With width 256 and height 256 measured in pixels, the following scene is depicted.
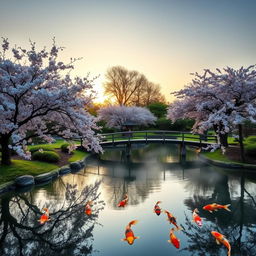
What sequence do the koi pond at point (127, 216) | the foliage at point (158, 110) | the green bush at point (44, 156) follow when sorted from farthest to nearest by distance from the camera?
the foliage at point (158, 110), the green bush at point (44, 156), the koi pond at point (127, 216)

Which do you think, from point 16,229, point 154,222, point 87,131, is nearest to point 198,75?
point 87,131

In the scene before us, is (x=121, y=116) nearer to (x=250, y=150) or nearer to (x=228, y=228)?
(x=250, y=150)

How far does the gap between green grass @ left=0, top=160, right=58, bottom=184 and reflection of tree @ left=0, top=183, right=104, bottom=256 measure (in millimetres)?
1775

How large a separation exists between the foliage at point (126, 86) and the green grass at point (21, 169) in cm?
4120

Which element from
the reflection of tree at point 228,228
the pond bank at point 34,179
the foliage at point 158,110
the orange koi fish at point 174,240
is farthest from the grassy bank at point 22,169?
the foliage at point 158,110

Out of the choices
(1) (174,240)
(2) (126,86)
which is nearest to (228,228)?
(1) (174,240)

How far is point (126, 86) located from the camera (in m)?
56.6

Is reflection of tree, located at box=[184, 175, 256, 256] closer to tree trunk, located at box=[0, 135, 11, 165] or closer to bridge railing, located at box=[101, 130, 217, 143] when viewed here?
bridge railing, located at box=[101, 130, 217, 143]

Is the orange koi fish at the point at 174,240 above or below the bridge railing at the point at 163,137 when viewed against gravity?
below

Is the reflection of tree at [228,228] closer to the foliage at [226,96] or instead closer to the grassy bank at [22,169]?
the foliage at [226,96]

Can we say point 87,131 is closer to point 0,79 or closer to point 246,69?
point 0,79

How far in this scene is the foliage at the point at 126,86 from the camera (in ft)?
184

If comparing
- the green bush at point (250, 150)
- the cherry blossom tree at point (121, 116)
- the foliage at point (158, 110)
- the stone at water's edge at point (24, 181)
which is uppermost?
the foliage at point (158, 110)

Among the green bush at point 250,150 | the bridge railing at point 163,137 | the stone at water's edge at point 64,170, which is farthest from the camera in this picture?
the bridge railing at point 163,137
